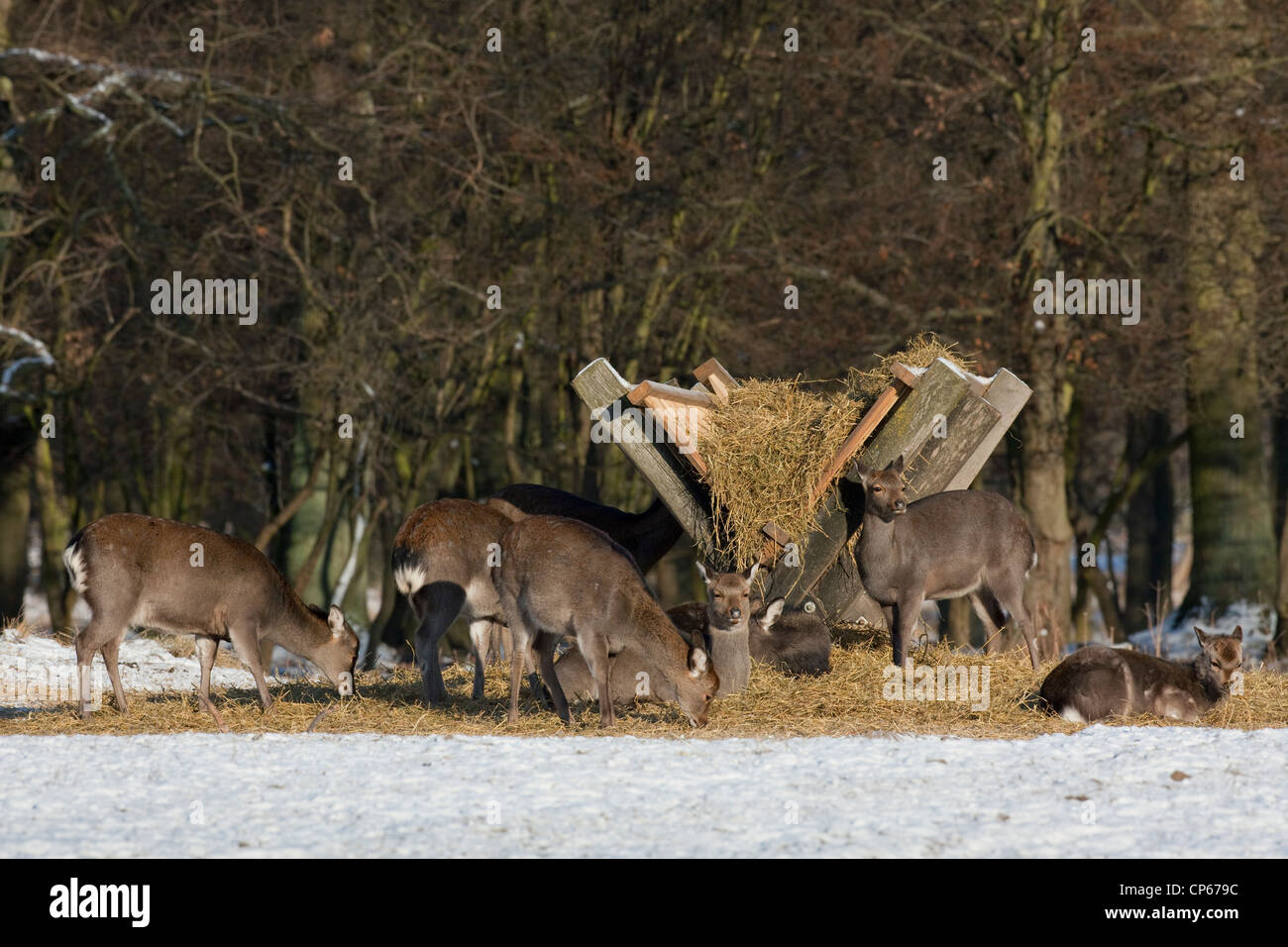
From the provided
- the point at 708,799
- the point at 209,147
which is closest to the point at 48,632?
the point at 209,147

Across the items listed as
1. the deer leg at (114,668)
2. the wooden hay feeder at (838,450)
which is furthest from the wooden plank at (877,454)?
the deer leg at (114,668)

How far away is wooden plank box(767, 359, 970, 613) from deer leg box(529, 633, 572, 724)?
231 cm

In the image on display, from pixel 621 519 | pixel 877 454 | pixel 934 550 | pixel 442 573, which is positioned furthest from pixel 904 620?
pixel 442 573

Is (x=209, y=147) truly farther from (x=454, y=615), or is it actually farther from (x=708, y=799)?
(x=708, y=799)

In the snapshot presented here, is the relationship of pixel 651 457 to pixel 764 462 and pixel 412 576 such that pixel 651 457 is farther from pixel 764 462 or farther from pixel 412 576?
pixel 412 576

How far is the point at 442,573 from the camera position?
11.4 m

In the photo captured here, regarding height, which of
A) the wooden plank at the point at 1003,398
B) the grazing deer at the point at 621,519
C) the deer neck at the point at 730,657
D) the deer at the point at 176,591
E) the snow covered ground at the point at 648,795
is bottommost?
the snow covered ground at the point at 648,795

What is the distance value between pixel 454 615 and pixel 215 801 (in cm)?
414

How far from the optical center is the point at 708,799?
7.40 m

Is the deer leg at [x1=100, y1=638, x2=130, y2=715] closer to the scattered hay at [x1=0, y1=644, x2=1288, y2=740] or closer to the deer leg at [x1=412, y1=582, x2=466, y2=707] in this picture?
the scattered hay at [x1=0, y1=644, x2=1288, y2=740]

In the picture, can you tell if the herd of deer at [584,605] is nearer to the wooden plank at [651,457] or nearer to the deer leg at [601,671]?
the deer leg at [601,671]

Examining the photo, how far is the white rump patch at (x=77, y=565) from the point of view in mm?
10312

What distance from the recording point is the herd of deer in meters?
10.1

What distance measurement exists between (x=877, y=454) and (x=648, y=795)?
521cm
